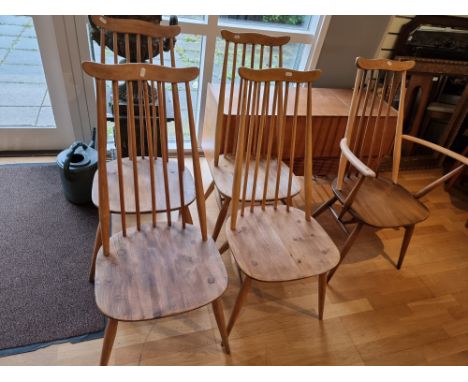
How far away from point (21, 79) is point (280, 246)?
190 centimetres

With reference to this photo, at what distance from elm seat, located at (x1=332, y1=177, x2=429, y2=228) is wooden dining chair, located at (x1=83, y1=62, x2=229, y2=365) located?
757 millimetres

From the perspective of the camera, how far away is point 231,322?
131cm

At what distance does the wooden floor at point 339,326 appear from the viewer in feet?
4.33

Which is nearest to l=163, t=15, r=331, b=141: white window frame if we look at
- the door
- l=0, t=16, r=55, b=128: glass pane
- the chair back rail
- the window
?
the window

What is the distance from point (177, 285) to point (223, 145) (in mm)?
934

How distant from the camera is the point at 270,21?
80.4 inches

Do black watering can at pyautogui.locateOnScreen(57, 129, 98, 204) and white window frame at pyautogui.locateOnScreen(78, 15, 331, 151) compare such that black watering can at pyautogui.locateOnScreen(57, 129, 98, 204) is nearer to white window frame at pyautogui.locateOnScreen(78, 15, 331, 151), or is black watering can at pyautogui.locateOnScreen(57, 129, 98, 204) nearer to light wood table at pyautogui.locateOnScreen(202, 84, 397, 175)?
white window frame at pyautogui.locateOnScreen(78, 15, 331, 151)

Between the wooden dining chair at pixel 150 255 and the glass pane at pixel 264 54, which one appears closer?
the wooden dining chair at pixel 150 255

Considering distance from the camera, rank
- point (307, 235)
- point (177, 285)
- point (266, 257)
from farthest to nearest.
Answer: point (307, 235) → point (266, 257) → point (177, 285)

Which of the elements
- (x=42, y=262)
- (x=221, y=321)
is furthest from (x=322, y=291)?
(x=42, y=262)

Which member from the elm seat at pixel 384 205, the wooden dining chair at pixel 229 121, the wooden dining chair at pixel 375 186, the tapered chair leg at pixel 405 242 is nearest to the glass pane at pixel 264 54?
the wooden dining chair at pixel 229 121

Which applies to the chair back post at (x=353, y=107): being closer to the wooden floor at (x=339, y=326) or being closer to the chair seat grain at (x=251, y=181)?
the chair seat grain at (x=251, y=181)
